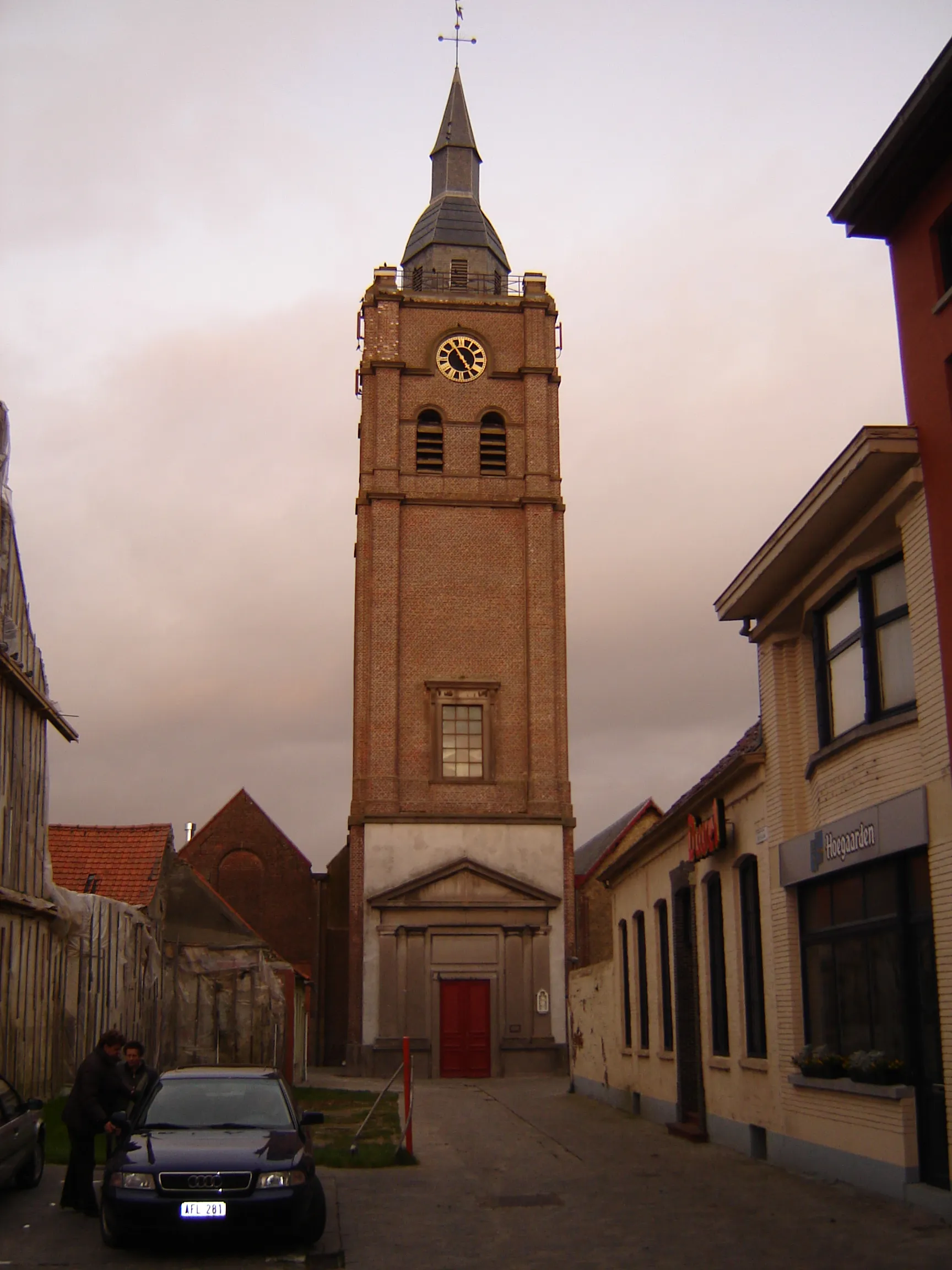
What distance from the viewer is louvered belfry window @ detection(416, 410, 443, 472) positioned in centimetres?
4438

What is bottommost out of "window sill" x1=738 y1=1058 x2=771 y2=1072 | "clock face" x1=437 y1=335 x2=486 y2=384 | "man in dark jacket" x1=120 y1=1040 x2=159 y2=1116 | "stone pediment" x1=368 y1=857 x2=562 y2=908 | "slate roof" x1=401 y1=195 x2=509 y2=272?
"window sill" x1=738 y1=1058 x2=771 y2=1072

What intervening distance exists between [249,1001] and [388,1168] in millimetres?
12728

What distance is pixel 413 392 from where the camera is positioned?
4509 centimetres

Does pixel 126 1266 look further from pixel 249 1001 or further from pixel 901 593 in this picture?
pixel 249 1001

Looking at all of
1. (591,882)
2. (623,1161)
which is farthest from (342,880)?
(623,1161)

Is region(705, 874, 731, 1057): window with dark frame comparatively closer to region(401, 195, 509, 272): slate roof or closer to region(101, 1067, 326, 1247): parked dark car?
region(101, 1067, 326, 1247): parked dark car

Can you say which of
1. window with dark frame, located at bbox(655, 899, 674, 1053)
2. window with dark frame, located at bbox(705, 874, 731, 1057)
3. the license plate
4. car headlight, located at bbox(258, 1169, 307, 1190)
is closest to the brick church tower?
window with dark frame, located at bbox(655, 899, 674, 1053)

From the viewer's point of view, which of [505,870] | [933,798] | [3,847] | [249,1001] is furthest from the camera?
[505,870]

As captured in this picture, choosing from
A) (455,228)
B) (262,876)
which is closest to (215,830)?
(262,876)

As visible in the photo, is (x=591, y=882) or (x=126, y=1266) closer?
(x=126, y=1266)

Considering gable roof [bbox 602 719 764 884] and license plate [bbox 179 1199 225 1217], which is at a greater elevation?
gable roof [bbox 602 719 764 884]

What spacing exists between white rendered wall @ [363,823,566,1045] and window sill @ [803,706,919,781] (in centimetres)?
2587

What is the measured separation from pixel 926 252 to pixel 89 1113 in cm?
1107

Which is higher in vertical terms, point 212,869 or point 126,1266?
point 212,869
